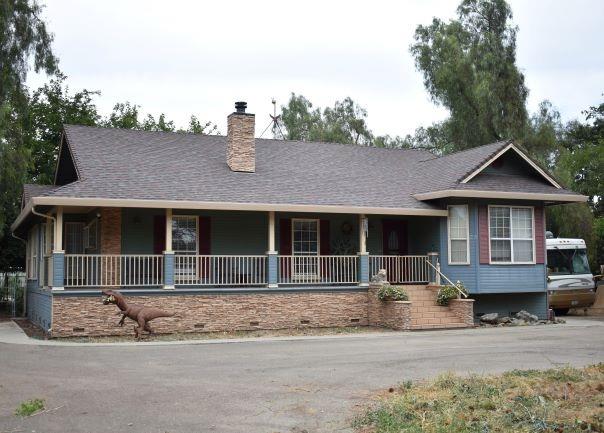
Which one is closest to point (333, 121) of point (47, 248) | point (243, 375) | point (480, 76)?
point (480, 76)

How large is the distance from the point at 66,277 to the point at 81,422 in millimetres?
11763

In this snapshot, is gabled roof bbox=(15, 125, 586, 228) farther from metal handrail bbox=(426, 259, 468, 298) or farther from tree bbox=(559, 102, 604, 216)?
tree bbox=(559, 102, 604, 216)

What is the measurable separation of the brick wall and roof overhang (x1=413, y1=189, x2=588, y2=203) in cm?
379

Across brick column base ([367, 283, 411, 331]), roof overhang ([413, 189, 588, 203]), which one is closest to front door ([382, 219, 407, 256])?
roof overhang ([413, 189, 588, 203])

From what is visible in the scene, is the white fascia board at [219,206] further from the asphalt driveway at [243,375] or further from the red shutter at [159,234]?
the asphalt driveway at [243,375]

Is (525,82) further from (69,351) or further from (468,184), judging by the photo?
(69,351)

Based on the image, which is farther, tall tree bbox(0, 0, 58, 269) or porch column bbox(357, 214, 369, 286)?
tall tree bbox(0, 0, 58, 269)

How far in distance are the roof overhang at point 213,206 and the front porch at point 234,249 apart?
22.9 inches

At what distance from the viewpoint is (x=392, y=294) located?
19562 mm

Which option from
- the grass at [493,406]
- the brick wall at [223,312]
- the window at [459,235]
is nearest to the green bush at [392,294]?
the brick wall at [223,312]

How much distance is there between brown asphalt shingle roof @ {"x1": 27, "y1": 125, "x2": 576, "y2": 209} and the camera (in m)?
19.2

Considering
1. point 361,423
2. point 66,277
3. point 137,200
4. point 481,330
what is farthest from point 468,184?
point 361,423

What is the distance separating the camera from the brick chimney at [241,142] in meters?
21.9

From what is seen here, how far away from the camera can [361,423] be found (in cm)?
747
